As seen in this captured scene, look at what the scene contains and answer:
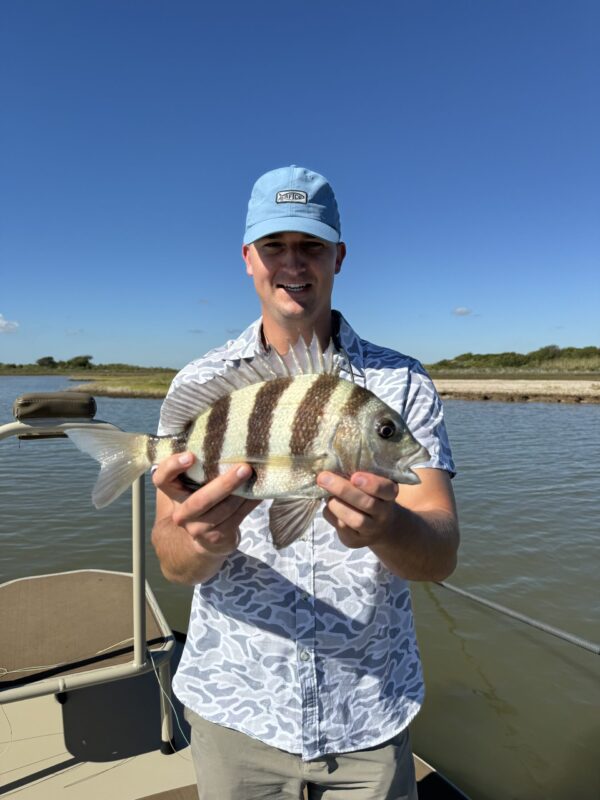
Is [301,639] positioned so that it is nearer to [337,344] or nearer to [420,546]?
[420,546]

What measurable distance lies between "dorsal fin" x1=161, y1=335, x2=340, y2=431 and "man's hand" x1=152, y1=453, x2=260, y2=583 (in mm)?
240

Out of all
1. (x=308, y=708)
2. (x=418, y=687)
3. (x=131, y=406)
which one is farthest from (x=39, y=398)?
(x=131, y=406)

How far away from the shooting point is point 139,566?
3049 mm

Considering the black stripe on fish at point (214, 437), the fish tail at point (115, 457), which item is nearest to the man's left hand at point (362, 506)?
the black stripe on fish at point (214, 437)

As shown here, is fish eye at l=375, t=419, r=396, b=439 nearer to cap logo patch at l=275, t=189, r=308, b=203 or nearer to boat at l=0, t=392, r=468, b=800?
cap logo patch at l=275, t=189, r=308, b=203

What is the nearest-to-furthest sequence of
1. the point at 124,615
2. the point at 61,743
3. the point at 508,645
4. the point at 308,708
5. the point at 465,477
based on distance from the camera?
the point at 308,708
the point at 61,743
the point at 124,615
the point at 508,645
the point at 465,477

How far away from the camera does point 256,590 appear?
204 cm

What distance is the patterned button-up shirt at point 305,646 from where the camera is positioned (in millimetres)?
1961

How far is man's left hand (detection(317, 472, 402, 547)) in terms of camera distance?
156 centimetres

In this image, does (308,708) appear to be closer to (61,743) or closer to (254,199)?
(254,199)

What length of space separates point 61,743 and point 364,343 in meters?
3.49

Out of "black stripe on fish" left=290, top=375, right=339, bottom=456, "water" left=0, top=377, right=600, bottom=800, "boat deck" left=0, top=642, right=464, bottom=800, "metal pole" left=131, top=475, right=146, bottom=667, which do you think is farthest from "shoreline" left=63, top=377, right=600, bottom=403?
"black stripe on fish" left=290, top=375, right=339, bottom=456

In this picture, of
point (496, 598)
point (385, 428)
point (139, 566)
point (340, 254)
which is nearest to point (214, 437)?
point (385, 428)

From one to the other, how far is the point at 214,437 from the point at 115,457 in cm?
42
